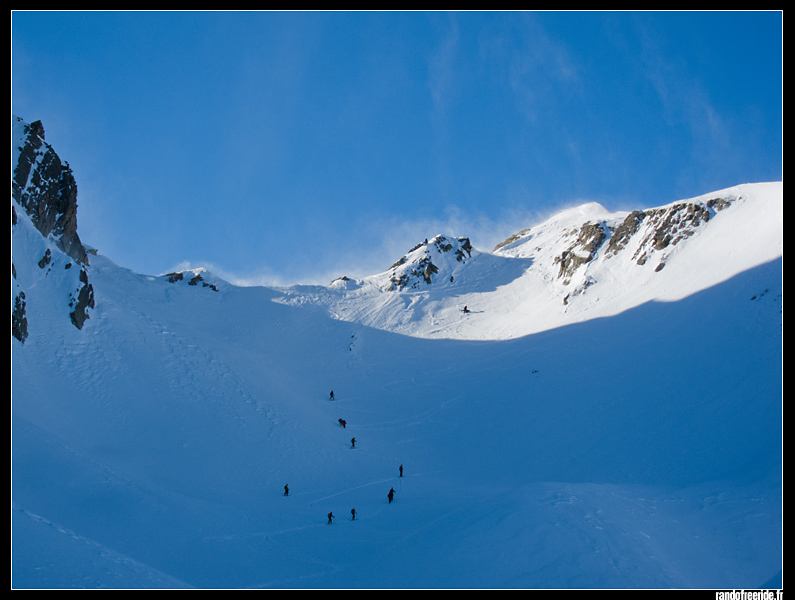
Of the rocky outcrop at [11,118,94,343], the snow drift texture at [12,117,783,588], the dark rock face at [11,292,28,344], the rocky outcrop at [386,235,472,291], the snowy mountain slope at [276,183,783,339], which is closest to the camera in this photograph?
the snow drift texture at [12,117,783,588]

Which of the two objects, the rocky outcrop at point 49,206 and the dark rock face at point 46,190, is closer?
the rocky outcrop at point 49,206

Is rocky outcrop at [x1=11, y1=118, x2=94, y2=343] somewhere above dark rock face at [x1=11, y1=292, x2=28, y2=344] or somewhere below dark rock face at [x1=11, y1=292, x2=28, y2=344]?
above

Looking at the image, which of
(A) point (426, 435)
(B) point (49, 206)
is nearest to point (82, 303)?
(B) point (49, 206)

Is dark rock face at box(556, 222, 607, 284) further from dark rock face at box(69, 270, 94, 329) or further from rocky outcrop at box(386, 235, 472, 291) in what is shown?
dark rock face at box(69, 270, 94, 329)

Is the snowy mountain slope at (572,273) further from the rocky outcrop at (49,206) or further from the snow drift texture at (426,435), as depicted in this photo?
the rocky outcrop at (49,206)

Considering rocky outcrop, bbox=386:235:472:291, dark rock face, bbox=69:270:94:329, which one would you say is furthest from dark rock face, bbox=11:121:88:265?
rocky outcrop, bbox=386:235:472:291

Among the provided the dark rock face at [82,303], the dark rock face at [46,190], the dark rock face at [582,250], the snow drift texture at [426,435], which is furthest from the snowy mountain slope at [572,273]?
the dark rock face at [82,303]

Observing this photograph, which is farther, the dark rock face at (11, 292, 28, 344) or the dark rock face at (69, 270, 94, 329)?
the dark rock face at (69, 270, 94, 329)

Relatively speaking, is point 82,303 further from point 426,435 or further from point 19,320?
point 426,435
